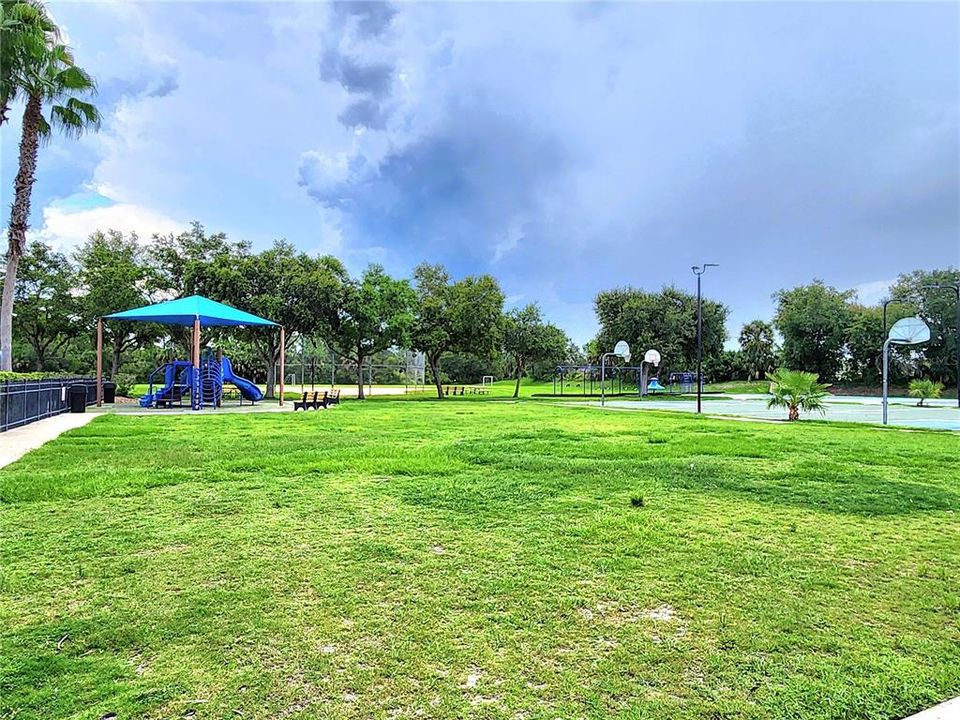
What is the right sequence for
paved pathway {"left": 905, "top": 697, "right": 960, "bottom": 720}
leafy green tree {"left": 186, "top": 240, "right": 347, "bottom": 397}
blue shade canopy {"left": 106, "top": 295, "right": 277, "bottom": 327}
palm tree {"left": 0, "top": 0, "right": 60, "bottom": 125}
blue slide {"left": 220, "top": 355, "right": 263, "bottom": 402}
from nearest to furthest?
paved pathway {"left": 905, "top": 697, "right": 960, "bottom": 720} < palm tree {"left": 0, "top": 0, "right": 60, "bottom": 125} < blue shade canopy {"left": 106, "top": 295, "right": 277, "bottom": 327} < blue slide {"left": 220, "top": 355, "right": 263, "bottom": 402} < leafy green tree {"left": 186, "top": 240, "right": 347, "bottom": 397}

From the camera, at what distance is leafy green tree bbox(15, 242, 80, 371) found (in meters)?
28.3

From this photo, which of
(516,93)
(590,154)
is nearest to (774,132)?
(590,154)

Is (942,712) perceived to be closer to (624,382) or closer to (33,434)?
(33,434)

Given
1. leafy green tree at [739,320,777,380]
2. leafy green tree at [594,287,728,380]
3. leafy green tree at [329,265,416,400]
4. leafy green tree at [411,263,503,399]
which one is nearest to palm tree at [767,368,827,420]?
leafy green tree at [411,263,503,399]

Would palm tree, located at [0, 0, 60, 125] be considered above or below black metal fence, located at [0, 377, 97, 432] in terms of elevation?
above

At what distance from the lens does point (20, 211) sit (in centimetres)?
1675

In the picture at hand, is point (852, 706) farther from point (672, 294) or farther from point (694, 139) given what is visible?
point (672, 294)

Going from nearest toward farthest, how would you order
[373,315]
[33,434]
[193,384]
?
[33,434] → [193,384] → [373,315]

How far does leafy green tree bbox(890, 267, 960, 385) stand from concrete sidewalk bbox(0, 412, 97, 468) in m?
46.5

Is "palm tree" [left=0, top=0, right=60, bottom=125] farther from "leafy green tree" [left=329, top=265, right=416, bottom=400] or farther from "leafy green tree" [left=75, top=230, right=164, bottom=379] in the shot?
"leafy green tree" [left=329, top=265, right=416, bottom=400]

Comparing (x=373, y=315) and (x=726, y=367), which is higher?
(x=373, y=315)

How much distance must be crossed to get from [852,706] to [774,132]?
3124 cm

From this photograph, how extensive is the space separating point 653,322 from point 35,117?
36568mm

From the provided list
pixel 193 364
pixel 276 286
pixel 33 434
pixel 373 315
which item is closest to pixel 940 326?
pixel 373 315
